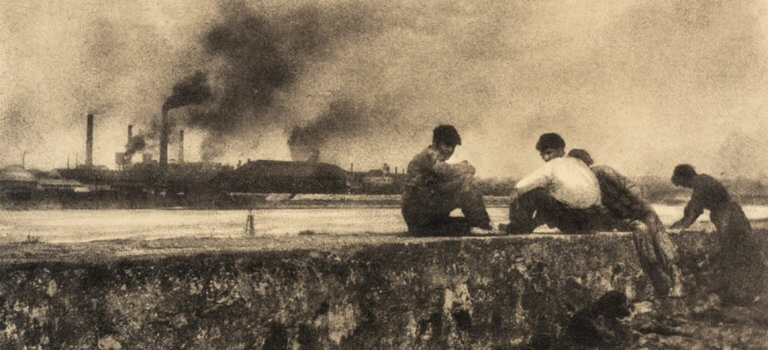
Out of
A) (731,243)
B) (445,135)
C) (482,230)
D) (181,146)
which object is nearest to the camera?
(482,230)

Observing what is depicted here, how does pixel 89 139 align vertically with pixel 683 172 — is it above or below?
above

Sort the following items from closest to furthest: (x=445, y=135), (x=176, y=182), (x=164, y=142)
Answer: (x=445, y=135), (x=176, y=182), (x=164, y=142)

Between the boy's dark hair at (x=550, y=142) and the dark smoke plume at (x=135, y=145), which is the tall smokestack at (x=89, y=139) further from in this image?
the boy's dark hair at (x=550, y=142)

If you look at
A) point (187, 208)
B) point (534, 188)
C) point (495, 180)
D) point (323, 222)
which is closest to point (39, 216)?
point (187, 208)

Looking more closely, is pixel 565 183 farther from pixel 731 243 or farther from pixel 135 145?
pixel 135 145

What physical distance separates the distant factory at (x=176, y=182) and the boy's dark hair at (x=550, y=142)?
1839cm

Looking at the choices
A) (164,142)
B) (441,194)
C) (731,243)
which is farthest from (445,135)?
(164,142)

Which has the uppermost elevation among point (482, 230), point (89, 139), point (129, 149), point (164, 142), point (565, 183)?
point (129, 149)

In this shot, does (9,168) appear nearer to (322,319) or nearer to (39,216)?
(39,216)

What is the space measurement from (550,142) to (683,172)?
71.4 inches

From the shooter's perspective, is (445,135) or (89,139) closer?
(445,135)

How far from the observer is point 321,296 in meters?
2.27

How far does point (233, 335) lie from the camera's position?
2049 millimetres

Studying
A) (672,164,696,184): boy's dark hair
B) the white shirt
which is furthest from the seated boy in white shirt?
(672,164,696,184): boy's dark hair
